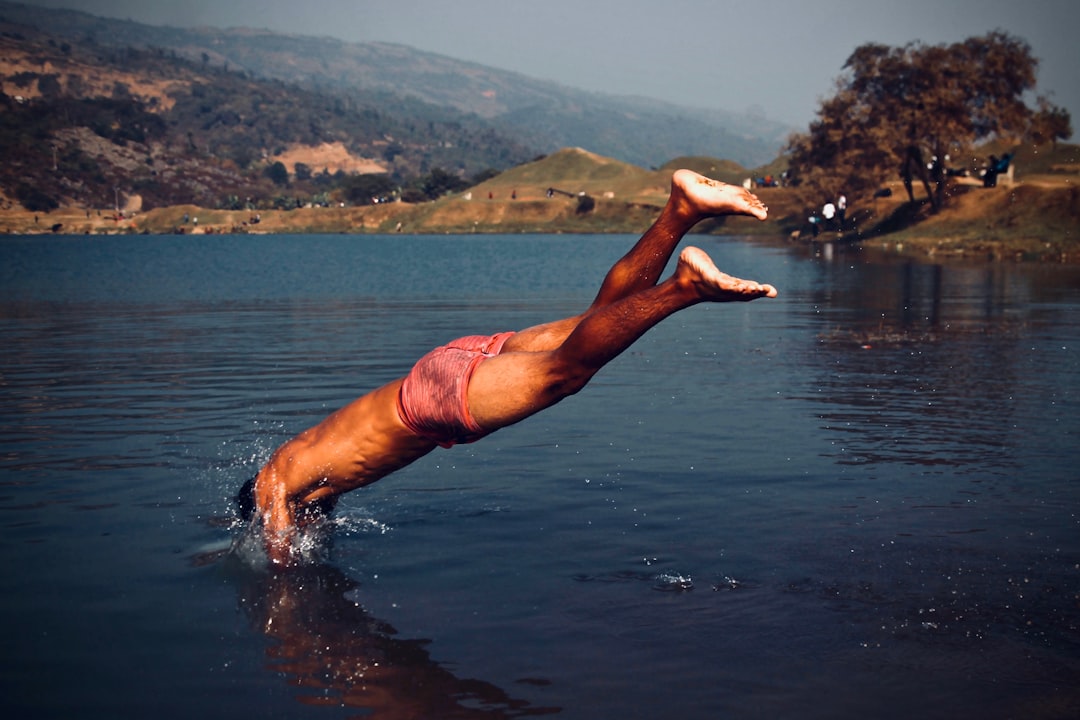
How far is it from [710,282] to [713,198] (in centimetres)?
73

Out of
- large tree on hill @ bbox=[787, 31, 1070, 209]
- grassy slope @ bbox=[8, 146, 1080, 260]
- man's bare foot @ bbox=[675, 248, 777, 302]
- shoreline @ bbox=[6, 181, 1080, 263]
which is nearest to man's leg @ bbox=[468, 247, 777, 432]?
man's bare foot @ bbox=[675, 248, 777, 302]

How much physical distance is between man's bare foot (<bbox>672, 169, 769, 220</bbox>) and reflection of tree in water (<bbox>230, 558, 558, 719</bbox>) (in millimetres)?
2889

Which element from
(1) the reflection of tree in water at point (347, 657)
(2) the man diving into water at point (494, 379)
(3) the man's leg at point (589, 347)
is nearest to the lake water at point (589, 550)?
(1) the reflection of tree in water at point (347, 657)

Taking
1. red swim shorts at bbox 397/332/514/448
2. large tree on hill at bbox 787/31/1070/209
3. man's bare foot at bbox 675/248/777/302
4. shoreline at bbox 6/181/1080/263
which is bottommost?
red swim shorts at bbox 397/332/514/448

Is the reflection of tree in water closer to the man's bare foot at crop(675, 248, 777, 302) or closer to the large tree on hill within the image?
the man's bare foot at crop(675, 248, 777, 302)

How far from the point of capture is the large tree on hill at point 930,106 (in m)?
60.7

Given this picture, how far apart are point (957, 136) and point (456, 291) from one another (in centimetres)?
3755

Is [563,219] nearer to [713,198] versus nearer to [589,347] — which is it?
[713,198]

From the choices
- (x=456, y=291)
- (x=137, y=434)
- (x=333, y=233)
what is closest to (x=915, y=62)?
(x=456, y=291)

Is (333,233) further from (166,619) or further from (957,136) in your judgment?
(166,619)

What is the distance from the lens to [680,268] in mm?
5840

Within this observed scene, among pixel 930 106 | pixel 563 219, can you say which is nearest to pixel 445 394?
pixel 930 106

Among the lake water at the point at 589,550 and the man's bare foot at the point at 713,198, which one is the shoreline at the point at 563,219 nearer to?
the lake water at the point at 589,550

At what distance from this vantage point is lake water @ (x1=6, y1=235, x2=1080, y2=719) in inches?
229
